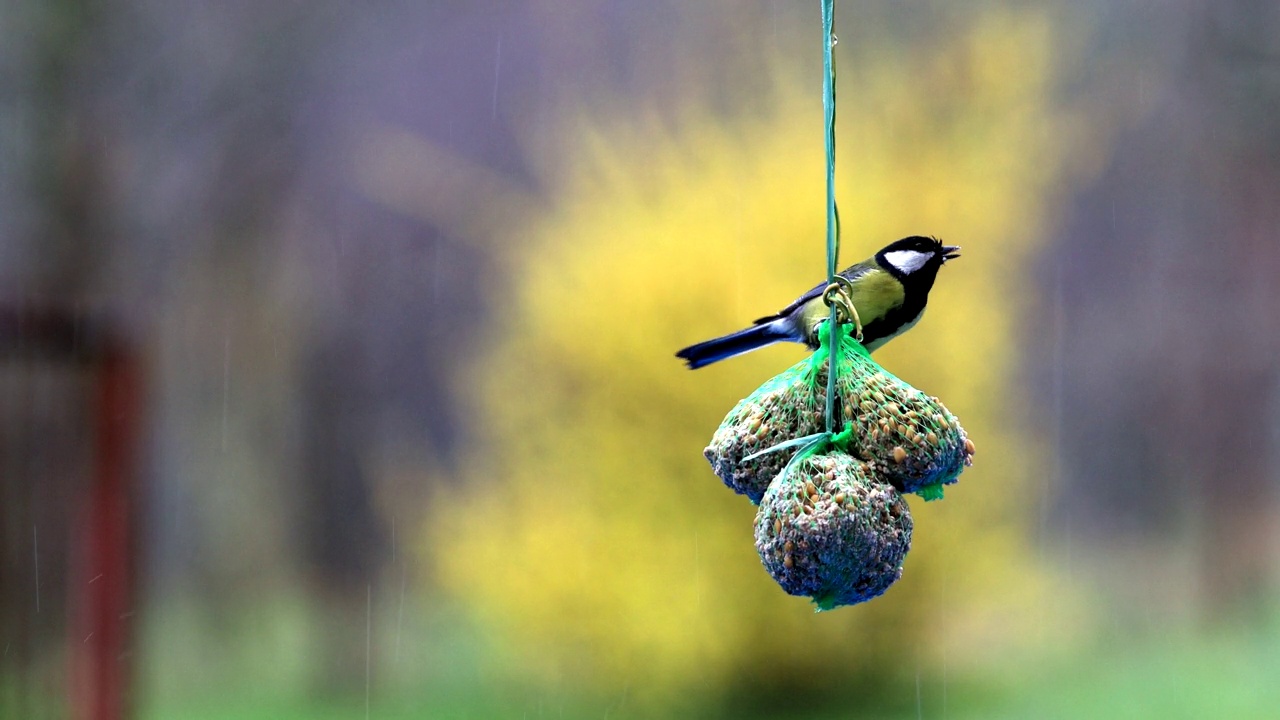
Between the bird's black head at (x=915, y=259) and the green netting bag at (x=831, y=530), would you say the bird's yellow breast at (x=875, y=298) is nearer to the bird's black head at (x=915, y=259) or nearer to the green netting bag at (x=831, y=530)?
the bird's black head at (x=915, y=259)

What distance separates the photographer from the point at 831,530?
1462 millimetres

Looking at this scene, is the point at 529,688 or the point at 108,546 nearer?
the point at 108,546

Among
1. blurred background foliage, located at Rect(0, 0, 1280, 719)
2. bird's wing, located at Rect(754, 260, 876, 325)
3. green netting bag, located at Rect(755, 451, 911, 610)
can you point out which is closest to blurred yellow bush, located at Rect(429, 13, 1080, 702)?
blurred background foliage, located at Rect(0, 0, 1280, 719)

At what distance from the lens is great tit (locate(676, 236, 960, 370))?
1.89 m

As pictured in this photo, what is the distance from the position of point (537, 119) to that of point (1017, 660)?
3497 millimetres

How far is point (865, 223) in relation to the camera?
446 centimetres

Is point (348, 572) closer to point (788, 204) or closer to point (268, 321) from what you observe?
point (268, 321)

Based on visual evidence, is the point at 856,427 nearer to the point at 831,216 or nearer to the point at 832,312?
the point at 832,312

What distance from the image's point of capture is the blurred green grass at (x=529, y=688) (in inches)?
198

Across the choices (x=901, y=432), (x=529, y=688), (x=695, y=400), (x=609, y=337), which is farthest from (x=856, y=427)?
(x=529, y=688)

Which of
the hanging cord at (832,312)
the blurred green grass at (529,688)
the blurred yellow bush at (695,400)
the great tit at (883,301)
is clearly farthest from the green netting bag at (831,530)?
the blurred green grass at (529,688)

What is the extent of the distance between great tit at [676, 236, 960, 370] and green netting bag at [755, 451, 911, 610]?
40 centimetres

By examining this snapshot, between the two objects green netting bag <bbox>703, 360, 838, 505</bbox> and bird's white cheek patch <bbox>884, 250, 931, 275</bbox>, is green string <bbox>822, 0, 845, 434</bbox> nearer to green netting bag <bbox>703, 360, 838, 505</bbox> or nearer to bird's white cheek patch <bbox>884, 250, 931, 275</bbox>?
green netting bag <bbox>703, 360, 838, 505</bbox>

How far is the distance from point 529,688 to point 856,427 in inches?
162
